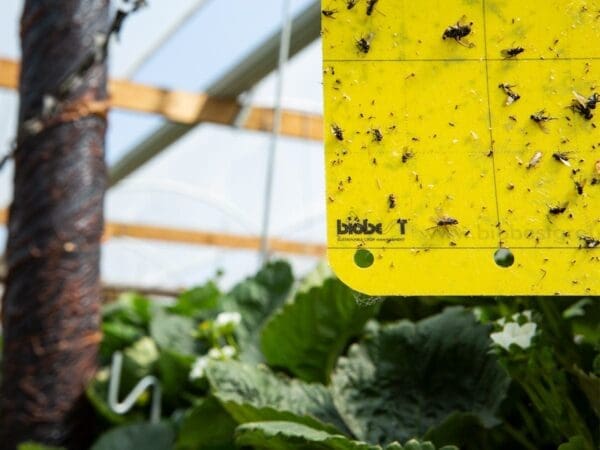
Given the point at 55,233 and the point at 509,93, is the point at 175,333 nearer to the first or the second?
the point at 55,233

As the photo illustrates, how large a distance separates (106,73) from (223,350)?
0.55 meters

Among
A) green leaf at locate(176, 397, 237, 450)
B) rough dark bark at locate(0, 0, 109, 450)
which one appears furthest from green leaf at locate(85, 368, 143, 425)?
green leaf at locate(176, 397, 237, 450)

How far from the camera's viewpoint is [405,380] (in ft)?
2.12

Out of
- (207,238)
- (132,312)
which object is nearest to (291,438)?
(132,312)

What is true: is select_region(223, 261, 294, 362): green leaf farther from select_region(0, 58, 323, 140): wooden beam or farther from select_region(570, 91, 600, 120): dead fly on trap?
select_region(0, 58, 323, 140): wooden beam

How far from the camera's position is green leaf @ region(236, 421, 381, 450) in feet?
1.50

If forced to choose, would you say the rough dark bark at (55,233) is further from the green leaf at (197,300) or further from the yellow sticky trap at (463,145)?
the yellow sticky trap at (463,145)

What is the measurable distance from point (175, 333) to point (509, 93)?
814mm

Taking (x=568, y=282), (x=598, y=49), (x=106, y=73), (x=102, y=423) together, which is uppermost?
(x=106, y=73)

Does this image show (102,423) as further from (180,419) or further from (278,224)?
(278,224)

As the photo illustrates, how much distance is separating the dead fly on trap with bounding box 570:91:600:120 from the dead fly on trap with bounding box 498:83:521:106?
29mm

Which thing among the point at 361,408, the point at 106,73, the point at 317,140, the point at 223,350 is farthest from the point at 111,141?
the point at 361,408

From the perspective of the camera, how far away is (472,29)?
413 millimetres

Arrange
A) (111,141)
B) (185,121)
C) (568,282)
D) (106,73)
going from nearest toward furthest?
1. (568,282)
2. (106,73)
3. (185,121)
4. (111,141)
